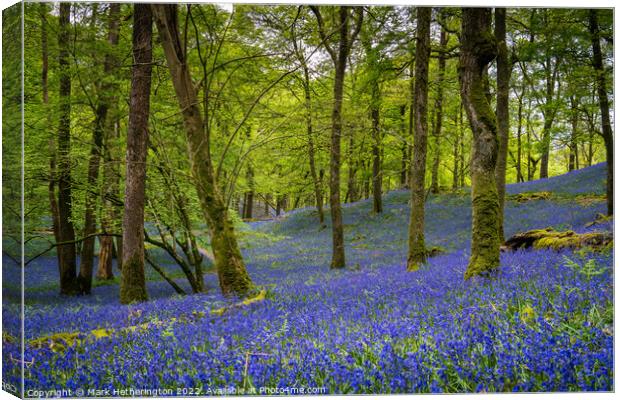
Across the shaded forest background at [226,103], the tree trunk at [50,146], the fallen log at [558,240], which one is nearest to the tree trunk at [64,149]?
the shaded forest background at [226,103]

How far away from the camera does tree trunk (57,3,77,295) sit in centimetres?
608

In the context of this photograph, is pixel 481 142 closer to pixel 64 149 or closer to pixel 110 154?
pixel 64 149

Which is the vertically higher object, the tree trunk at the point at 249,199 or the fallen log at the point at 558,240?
the tree trunk at the point at 249,199

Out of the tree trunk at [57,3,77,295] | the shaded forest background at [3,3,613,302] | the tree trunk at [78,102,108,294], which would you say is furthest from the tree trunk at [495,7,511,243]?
the tree trunk at [78,102,108,294]

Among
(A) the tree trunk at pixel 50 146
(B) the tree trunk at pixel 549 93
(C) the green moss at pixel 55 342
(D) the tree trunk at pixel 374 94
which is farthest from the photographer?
(D) the tree trunk at pixel 374 94

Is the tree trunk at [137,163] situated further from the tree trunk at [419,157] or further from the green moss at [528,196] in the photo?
the green moss at [528,196]

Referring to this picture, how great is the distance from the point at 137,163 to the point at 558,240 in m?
7.43

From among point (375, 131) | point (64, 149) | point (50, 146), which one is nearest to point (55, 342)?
A: point (50, 146)

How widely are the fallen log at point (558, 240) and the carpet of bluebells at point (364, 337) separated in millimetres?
238

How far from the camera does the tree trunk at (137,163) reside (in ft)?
22.8

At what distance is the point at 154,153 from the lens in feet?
24.4

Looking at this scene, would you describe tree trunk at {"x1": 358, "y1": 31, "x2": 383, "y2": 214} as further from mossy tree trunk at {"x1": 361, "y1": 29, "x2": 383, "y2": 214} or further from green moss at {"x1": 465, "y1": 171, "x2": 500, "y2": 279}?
green moss at {"x1": 465, "y1": 171, "x2": 500, "y2": 279}

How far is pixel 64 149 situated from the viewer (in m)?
6.32

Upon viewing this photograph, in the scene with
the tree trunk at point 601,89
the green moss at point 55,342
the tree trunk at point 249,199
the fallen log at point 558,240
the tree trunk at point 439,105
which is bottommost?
the green moss at point 55,342
